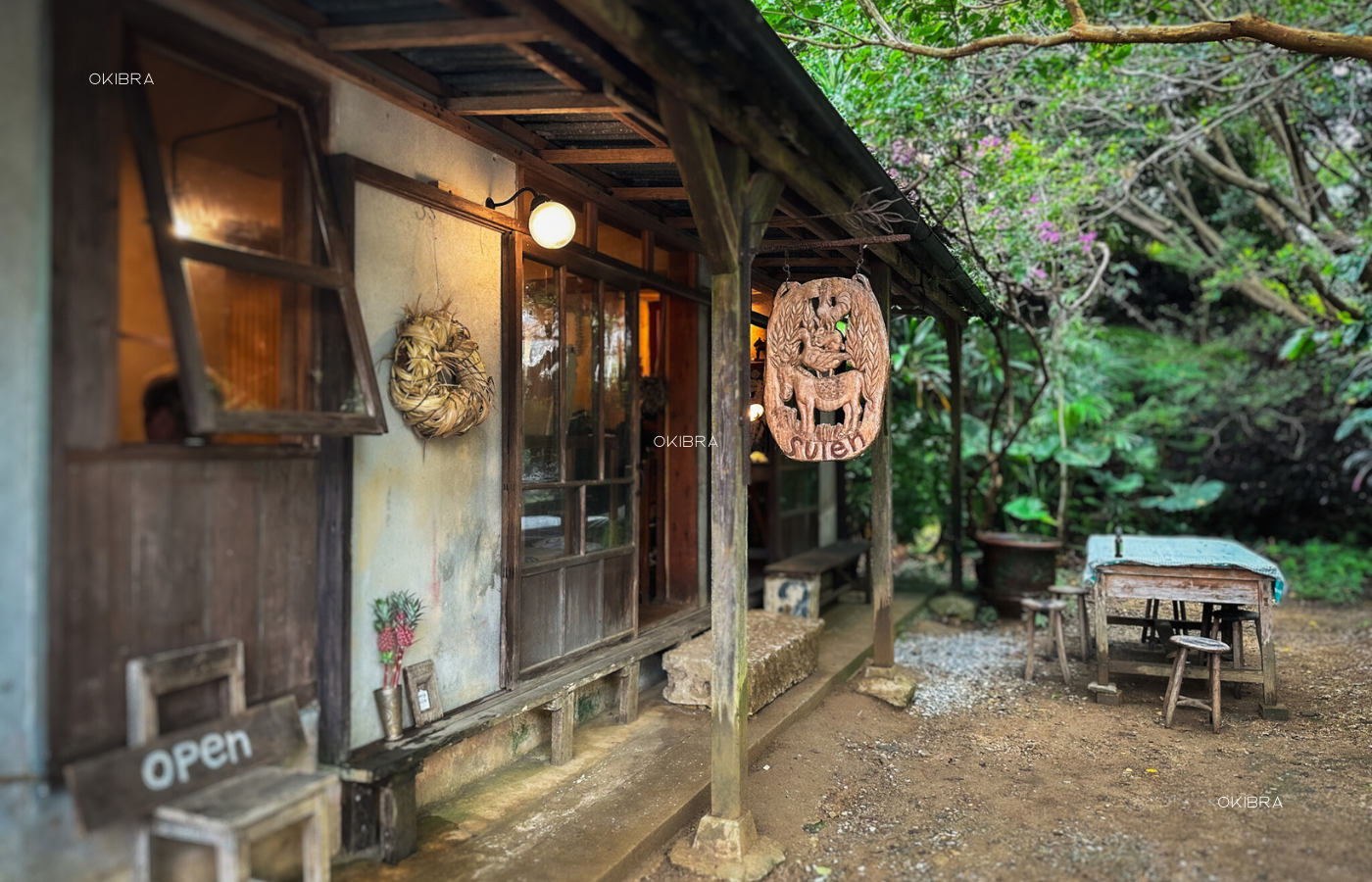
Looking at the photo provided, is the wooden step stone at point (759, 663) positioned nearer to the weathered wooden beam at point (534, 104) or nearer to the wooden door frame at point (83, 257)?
the weathered wooden beam at point (534, 104)

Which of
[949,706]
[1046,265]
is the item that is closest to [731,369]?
[949,706]

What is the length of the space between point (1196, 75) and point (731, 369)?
924 centimetres

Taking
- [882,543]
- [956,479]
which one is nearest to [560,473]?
[882,543]

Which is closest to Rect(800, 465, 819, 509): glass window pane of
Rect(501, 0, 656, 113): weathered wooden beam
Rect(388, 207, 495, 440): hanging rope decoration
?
Rect(388, 207, 495, 440): hanging rope decoration

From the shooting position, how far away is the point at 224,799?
2.69 meters

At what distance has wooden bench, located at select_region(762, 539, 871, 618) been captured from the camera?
25.3 feet

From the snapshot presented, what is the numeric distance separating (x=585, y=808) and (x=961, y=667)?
4.26 m

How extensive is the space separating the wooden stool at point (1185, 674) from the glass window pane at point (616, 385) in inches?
148

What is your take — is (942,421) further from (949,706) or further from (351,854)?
(351,854)

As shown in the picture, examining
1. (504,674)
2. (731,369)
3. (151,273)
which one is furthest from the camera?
(504,674)

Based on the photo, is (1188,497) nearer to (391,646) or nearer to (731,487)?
(731,487)

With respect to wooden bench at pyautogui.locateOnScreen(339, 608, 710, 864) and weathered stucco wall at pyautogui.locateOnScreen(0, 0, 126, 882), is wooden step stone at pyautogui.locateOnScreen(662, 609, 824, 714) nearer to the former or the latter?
wooden bench at pyautogui.locateOnScreen(339, 608, 710, 864)

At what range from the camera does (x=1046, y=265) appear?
10.3 metres

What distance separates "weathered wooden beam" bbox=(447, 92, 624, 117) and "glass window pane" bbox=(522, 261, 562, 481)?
0.99 meters
